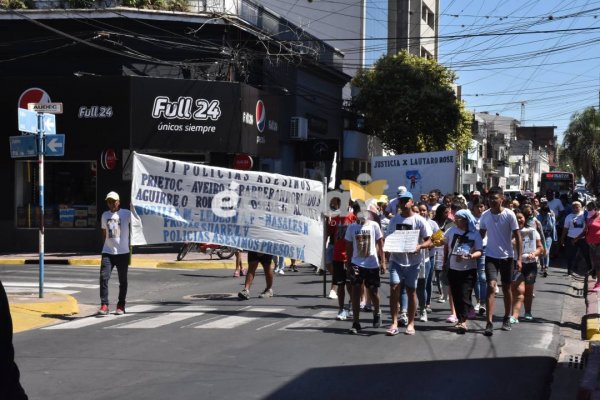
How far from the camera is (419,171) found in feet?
78.5

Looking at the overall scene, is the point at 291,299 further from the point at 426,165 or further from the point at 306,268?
the point at 426,165

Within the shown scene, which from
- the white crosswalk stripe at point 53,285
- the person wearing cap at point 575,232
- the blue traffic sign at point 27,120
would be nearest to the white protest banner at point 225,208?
the blue traffic sign at point 27,120

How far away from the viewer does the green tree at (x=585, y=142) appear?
67750 millimetres

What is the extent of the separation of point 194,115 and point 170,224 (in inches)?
506

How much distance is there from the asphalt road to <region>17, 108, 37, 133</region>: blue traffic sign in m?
3.21

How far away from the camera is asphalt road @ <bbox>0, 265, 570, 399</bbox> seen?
297 inches

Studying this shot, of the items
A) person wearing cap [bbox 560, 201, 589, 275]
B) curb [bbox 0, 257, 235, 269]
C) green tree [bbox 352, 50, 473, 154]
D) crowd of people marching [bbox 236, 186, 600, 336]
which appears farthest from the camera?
green tree [bbox 352, 50, 473, 154]

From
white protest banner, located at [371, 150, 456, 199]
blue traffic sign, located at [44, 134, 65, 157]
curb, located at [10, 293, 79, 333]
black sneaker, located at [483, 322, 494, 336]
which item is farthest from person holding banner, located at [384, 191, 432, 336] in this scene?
white protest banner, located at [371, 150, 456, 199]

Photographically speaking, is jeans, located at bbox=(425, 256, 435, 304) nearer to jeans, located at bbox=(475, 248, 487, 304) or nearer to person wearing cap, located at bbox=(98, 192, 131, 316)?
jeans, located at bbox=(475, 248, 487, 304)

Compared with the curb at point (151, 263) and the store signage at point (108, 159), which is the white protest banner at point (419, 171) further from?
the store signage at point (108, 159)

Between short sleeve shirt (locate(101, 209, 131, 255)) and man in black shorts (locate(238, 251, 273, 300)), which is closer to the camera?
short sleeve shirt (locate(101, 209, 131, 255))

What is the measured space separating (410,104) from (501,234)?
29190 millimetres

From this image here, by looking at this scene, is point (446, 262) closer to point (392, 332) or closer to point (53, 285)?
point (392, 332)

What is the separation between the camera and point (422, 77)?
132ft
